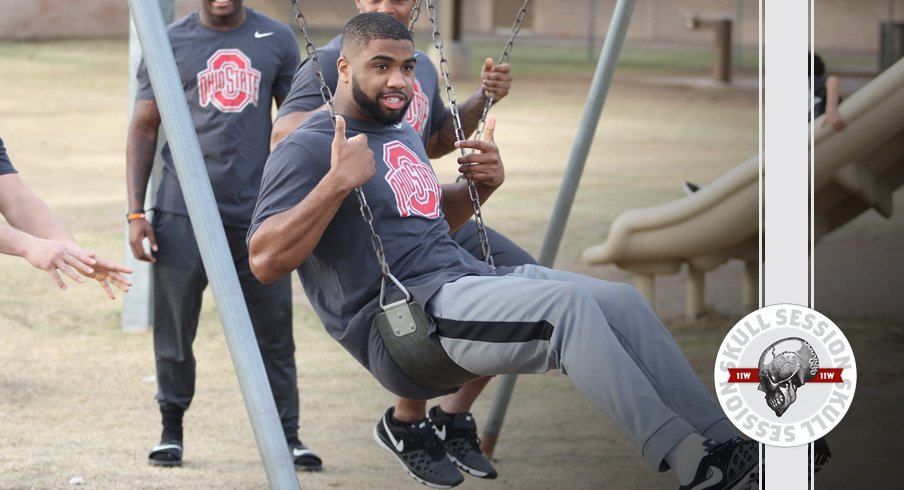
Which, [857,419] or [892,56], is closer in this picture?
[857,419]

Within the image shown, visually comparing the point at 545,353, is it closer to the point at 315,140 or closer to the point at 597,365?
the point at 597,365

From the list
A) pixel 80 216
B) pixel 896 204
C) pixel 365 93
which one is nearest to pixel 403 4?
pixel 365 93

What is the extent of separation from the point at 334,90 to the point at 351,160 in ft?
3.29

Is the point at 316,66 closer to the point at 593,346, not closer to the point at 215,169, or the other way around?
the point at 593,346

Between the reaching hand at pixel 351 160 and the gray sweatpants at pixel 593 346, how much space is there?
1.15ft

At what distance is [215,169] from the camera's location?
15.8 ft

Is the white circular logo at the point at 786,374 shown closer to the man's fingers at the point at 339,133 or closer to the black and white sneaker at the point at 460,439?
the man's fingers at the point at 339,133

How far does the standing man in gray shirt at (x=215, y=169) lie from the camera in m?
4.82

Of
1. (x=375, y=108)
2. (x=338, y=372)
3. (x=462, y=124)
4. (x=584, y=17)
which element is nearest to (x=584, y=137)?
(x=462, y=124)

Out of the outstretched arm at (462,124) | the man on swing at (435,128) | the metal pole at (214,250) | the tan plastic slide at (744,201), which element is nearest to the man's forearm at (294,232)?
the metal pole at (214,250)

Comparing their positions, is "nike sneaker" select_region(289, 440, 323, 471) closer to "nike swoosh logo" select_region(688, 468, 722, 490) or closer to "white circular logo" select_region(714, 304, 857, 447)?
"nike swoosh logo" select_region(688, 468, 722, 490)

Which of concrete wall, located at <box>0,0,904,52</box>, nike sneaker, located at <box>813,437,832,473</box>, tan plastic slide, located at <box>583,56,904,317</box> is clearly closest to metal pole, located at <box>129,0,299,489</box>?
nike sneaker, located at <box>813,437,832,473</box>

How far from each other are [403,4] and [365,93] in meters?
0.73

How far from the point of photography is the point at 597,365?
3045 mm
